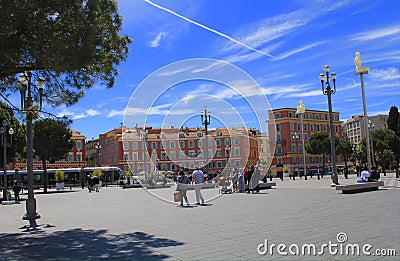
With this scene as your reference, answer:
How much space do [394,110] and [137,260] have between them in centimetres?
9035

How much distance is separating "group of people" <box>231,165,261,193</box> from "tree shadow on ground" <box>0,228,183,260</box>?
13.2 meters

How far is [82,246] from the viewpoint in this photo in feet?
24.8

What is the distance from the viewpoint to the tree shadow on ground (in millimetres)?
6658

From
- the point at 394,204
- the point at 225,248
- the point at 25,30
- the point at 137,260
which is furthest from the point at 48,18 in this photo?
the point at 394,204

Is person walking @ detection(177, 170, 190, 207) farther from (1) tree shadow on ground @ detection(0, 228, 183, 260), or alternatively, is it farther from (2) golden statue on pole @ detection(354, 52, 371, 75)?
(2) golden statue on pole @ detection(354, 52, 371, 75)

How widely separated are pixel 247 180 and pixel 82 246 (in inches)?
625

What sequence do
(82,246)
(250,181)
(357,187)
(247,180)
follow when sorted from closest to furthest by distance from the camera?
(82,246), (357,187), (250,181), (247,180)

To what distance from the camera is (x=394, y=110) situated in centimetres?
8519

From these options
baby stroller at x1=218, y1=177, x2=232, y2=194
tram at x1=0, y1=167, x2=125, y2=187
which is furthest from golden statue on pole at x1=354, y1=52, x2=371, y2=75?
tram at x1=0, y1=167, x2=125, y2=187

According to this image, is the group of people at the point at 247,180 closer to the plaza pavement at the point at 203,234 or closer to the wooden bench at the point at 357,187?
the wooden bench at the point at 357,187

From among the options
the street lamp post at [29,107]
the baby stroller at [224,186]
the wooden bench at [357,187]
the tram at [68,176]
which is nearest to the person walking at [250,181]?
the baby stroller at [224,186]

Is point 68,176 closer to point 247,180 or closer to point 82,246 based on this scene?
point 247,180

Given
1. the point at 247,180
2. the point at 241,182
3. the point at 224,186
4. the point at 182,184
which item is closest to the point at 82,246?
the point at 182,184

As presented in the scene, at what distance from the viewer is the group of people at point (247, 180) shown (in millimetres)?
21625
